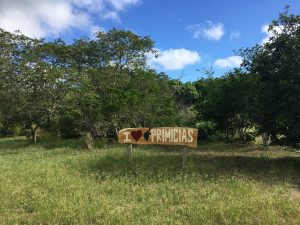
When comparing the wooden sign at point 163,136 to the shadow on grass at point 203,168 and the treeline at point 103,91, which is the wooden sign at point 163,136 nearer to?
the shadow on grass at point 203,168

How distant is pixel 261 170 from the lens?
10781mm

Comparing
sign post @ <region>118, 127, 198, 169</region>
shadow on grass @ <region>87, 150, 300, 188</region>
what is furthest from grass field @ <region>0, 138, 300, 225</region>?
sign post @ <region>118, 127, 198, 169</region>

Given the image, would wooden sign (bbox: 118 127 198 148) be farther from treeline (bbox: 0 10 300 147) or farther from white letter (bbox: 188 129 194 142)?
treeline (bbox: 0 10 300 147)

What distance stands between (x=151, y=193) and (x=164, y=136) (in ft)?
13.1

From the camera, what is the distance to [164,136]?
38.5ft

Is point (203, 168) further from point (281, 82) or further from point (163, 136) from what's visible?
point (281, 82)

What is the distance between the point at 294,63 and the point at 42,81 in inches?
548

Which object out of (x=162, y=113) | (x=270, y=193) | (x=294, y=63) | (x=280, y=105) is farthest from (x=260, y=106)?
(x=162, y=113)

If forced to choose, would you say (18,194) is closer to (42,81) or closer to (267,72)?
(267,72)

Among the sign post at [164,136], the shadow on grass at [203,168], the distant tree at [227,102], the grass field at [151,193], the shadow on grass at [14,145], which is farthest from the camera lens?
the shadow on grass at [14,145]

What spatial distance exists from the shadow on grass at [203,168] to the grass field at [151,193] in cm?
3

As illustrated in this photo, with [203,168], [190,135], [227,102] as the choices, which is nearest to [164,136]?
[190,135]

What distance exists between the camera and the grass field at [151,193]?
6.21m

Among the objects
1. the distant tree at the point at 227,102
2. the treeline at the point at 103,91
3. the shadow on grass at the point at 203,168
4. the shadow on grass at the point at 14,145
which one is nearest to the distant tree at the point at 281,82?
the shadow on grass at the point at 203,168
